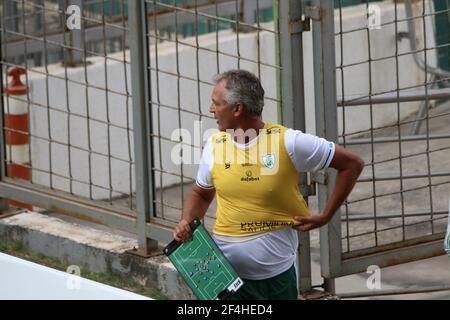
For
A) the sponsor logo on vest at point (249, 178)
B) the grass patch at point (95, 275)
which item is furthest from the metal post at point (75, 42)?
the sponsor logo on vest at point (249, 178)

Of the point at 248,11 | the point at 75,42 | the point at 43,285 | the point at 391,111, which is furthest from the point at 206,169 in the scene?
the point at 391,111

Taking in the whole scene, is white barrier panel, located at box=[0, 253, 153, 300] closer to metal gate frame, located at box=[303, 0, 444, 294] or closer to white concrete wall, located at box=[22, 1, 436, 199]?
metal gate frame, located at box=[303, 0, 444, 294]

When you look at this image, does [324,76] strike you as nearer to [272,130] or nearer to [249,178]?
[272,130]

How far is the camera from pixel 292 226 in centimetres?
583

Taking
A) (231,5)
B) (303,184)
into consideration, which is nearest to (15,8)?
(231,5)

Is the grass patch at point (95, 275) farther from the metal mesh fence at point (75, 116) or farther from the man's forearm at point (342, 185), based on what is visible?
the man's forearm at point (342, 185)

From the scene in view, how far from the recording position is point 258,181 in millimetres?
5719

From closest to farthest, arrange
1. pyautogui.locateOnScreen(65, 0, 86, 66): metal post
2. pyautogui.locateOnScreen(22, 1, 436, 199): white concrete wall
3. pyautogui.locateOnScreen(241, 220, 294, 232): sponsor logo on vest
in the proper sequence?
pyautogui.locateOnScreen(241, 220, 294, 232): sponsor logo on vest → pyautogui.locateOnScreen(65, 0, 86, 66): metal post → pyautogui.locateOnScreen(22, 1, 436, 199): white concrete wall

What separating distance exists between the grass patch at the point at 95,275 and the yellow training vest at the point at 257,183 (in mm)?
1862

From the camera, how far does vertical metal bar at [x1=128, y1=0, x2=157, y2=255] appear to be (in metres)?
7.52

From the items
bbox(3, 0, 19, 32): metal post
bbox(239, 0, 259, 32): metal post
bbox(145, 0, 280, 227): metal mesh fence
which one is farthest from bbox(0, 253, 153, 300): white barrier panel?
bbox(239, 0, 259, 32): metal post

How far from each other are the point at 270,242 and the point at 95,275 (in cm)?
242

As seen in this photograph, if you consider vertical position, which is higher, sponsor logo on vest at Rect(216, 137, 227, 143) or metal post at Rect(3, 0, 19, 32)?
metal post at Rect(3, 0, 19, 32)
